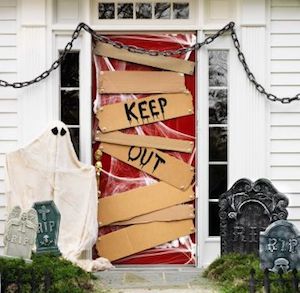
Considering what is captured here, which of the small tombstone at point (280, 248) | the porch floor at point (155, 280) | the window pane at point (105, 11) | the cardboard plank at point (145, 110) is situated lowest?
the porch floor at point (155, 280)

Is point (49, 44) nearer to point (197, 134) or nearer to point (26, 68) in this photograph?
point (26, 68)

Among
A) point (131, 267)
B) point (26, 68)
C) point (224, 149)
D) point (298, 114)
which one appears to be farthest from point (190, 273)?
point (26, 68)

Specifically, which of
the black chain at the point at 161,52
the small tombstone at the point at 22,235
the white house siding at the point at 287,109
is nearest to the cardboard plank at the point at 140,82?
the black chain at the point at 161,52

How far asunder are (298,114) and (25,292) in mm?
3854

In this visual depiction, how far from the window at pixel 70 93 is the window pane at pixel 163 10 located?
3.47 feet

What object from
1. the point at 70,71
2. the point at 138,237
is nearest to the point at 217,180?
the point at 138,237

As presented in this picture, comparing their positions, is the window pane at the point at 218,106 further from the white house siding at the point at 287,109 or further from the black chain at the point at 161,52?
the white house siding at the point at 287,109

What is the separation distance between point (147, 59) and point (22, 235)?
2.69 meters

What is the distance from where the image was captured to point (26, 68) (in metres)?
8.72

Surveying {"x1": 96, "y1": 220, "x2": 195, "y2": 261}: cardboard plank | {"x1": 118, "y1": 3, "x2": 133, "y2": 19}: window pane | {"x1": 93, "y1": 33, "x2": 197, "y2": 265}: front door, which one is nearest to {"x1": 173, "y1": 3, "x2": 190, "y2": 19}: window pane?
{"x1": 93, "y1": 33, "x2": 197, "y2": 265}: front door

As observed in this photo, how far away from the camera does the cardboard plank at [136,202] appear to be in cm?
887

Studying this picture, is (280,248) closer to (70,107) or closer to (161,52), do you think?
(161,52)

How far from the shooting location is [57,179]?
8.53 metres

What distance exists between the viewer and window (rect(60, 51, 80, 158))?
8.85 meters
